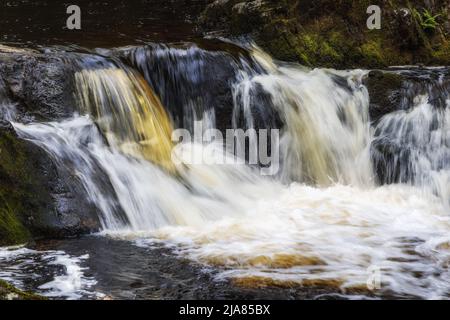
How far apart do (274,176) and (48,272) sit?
14.3 feet

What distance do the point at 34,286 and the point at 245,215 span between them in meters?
3.17

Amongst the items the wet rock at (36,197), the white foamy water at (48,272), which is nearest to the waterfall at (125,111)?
the wet rock at (36,197)

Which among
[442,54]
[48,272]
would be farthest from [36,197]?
[442,54]

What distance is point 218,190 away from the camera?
801cm

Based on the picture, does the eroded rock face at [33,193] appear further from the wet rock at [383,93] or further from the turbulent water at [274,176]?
the wet rock at [383,93]

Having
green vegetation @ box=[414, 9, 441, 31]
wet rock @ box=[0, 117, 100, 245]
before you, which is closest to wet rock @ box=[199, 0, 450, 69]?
green vegetation @ box=[414, 9, 441, 31]

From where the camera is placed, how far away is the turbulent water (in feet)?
19.2

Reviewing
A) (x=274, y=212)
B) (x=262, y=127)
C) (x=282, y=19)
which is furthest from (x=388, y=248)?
(x=282, y=19)

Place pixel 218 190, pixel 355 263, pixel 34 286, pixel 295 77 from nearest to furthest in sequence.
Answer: pixel 34 286 → pixel 355 263 → pixel 218 190 → pixel 295 77

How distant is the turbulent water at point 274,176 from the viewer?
231 inches

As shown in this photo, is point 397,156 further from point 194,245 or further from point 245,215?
point 194,245

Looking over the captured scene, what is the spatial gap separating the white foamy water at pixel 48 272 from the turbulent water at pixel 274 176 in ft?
3.29

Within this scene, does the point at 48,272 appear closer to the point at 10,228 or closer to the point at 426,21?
the point at 10,228

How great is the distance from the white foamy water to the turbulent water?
1.00 m
